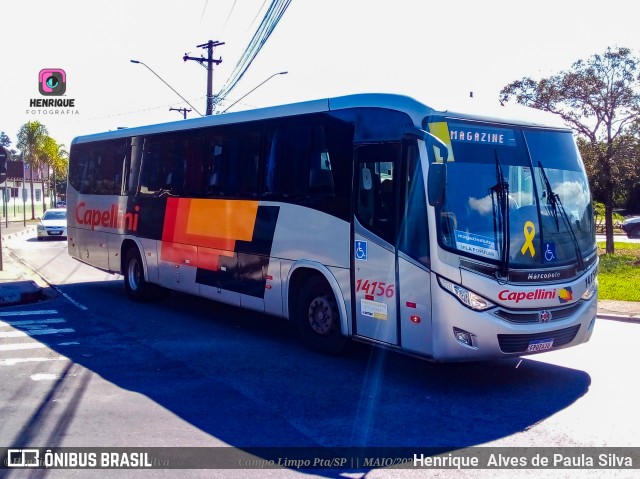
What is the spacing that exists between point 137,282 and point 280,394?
766 centimetres

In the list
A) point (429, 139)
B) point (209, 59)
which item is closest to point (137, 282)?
point (429, 139)

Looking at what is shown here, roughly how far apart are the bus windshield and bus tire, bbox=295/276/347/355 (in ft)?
7.16

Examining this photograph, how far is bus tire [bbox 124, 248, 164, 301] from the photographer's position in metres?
14.3

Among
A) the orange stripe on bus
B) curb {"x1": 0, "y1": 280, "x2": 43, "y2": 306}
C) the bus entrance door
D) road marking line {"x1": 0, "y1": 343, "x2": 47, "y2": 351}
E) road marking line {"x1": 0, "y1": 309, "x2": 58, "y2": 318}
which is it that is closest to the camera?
the bus entrance door

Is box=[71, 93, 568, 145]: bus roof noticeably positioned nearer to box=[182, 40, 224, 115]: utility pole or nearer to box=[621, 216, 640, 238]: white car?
box=[182, 40, 224, 115]: utility pole

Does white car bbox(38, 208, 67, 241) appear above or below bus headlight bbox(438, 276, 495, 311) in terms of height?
below

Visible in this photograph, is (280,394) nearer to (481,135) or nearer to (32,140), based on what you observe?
(481,135)

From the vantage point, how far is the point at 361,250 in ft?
28.0

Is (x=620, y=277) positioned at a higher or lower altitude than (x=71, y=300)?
higher

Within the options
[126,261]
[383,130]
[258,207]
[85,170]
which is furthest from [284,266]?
[85,170]

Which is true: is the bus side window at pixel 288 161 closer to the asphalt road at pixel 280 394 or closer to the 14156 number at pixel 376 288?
the 14156 number at pixel 376 288

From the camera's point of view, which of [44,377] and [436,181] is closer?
[436,181]

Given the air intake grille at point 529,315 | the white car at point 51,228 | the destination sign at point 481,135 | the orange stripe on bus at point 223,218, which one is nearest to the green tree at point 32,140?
the white car at point 51,228

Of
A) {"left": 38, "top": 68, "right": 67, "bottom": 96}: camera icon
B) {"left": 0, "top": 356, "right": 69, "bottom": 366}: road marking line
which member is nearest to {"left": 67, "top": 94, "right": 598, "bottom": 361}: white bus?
{"left": 0, "top": 356, "right": 69, "bottom": 366}: road marking line
